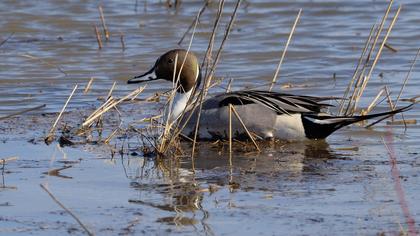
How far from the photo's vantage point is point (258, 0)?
13.4 m

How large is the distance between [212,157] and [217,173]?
1.87 ft

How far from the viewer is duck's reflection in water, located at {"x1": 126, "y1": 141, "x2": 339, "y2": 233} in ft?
16.5

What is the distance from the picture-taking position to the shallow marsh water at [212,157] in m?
4.73

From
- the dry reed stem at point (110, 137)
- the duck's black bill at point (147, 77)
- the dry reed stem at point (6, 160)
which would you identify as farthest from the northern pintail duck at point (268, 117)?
the dry reed stem at point (6, 160)

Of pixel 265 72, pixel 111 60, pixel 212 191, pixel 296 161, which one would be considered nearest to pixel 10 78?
pixel 111 60

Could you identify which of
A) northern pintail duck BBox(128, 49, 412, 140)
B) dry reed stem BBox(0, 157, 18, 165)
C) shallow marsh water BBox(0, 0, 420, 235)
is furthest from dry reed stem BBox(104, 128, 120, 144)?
dry reed stem BBox(0, 157, 18, 165)

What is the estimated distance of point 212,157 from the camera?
6352mm

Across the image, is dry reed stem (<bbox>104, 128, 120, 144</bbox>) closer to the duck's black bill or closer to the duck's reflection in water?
the duck's reflection in water

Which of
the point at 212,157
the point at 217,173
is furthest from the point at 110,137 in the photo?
the point at 217,173

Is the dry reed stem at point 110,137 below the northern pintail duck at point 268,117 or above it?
below

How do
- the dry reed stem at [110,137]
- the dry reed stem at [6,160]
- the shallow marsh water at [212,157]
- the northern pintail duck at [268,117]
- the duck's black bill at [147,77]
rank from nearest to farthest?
the shallow marsh water at [212,157] < the dry reed stem at [6,160] < the dry reed stem at [110,137] < the northern pintail duck at [268,117] < the duck's black bill at [147,77]

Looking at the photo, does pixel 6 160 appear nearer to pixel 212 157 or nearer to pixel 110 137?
pixel 110 137

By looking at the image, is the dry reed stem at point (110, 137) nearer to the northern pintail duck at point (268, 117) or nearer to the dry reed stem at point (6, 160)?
the northern pintail duck at point (268, 117)

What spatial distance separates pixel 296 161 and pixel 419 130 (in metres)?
1.26
